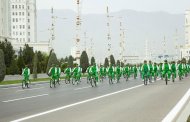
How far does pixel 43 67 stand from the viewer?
7719 centimetres

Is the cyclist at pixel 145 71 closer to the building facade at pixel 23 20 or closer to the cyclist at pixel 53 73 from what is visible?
the cyclist at pixel 53 73

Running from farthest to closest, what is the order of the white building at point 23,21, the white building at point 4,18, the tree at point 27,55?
the white building at point 23,21 → the white building at point 4,18 → the tree at point 27,55

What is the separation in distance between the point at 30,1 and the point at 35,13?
5343 mm

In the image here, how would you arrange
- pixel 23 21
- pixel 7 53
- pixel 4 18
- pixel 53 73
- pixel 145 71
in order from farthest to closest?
pixel 23 21, pixel 4 18, pixel 7 53, pixel 145 71, pixel 53 73

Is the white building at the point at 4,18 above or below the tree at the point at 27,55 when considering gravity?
above

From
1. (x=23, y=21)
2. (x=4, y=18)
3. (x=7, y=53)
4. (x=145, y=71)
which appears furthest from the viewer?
(x=23, y=21)

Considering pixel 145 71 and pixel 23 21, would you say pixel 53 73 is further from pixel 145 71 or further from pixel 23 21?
pixel 23 21

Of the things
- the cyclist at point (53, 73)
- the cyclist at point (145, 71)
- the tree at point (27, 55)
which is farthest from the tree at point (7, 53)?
the cyclist at point (145, 71)

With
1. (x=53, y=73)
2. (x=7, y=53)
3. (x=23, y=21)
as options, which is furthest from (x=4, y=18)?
(x=53, y=73)

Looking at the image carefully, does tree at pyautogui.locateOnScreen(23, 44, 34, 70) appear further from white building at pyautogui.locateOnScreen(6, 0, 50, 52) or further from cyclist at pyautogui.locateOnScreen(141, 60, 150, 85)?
white building at pyautogui.locateOnScreen(6, 0, 50, 52)

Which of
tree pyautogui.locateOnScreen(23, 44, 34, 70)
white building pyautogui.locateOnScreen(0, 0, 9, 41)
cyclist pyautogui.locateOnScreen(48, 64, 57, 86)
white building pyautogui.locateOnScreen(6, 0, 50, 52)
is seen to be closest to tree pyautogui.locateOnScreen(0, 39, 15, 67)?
tree pyautogui.locateOnScreen(23, 44, 34, 70)

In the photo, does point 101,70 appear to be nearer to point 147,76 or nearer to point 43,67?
point 147,76

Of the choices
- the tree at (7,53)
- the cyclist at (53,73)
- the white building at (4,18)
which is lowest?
the cyclist at (53,73)

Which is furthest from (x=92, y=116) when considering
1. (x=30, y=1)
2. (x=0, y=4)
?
(x=30, y=1)
